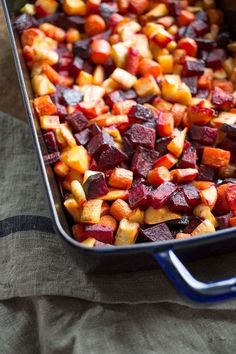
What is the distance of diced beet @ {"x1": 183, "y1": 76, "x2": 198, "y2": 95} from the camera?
2.37m

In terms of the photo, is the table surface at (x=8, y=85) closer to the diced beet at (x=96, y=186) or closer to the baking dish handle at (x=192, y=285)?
the diced beet at (x=96, y=186)

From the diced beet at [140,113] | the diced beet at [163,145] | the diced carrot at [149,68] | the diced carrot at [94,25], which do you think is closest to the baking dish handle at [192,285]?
the diced beet at [163,145]

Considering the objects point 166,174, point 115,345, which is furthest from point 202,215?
point 115,345

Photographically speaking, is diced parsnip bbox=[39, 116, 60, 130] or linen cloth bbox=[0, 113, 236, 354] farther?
diced parsnip bbox=[39, 116, 60, 130]

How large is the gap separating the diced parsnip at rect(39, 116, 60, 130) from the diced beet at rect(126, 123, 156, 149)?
0.29 m

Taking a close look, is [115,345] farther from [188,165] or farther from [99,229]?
[188,165]

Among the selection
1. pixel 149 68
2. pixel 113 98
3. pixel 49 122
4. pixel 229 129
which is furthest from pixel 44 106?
pixel 229 129

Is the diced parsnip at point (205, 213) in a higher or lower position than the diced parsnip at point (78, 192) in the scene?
lower

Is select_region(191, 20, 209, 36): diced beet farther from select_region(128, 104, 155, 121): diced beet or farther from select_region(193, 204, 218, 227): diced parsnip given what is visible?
select_region(193, 204, 218, 227): diced parsnip

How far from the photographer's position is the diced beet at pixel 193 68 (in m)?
2.39

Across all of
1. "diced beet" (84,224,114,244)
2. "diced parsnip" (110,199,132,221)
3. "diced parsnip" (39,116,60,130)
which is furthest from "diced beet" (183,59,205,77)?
"diced beet" (84,224,114,244)

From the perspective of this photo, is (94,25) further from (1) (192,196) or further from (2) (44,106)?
(1) (192,196)

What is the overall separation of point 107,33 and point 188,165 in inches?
32.2

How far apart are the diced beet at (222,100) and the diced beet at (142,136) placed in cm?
34
